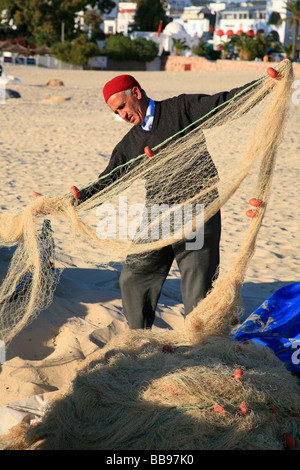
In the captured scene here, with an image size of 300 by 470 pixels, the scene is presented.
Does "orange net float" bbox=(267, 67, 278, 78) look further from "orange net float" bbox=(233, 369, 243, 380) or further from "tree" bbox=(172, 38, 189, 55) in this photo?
"tree" bbox=(172, 38, 189, 55)

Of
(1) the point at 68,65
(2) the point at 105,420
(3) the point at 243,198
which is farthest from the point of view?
(1) the point at 68,65

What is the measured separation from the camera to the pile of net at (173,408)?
7.32 feet

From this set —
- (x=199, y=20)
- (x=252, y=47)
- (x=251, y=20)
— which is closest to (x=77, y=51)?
(x=252, y=47)

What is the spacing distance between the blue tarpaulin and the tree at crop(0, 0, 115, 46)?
156 ft

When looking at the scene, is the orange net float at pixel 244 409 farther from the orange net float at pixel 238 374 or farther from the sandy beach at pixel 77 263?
the sandy beach at pixel 77 263

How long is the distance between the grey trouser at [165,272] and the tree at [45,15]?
47951 millimetres

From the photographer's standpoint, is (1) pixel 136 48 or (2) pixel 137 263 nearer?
(2) pixel 137 263

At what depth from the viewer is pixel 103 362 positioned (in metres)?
2.74

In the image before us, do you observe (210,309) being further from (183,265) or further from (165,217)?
(165,217)

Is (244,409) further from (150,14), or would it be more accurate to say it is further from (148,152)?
(150,14)

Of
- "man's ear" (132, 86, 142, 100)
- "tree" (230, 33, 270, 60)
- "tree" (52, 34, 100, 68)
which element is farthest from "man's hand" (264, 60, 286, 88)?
"tree" (52, 34, 100, 68)

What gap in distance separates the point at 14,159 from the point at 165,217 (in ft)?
25.3

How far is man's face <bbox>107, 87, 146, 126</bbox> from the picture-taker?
2947 millimetres
